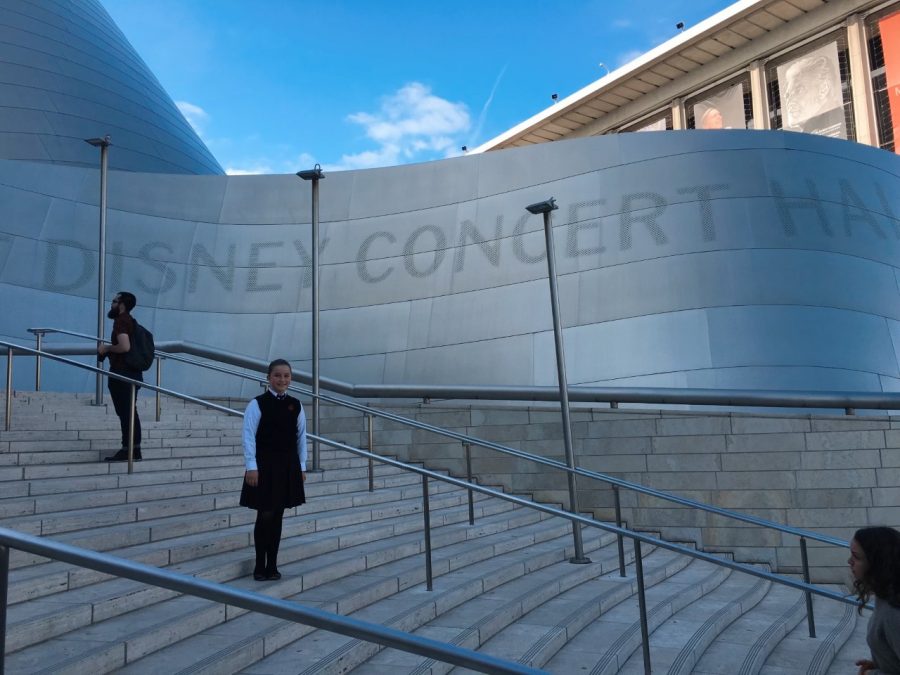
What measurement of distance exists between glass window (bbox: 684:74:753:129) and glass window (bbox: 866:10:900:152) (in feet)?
19.7

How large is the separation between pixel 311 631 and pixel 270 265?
39.0 feet

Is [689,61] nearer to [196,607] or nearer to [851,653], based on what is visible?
[851,653]

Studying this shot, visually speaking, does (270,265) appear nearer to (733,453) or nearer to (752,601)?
(733,453)

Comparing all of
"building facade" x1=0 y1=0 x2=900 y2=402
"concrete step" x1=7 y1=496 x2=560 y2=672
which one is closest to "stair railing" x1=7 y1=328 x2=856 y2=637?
"concrete step" x1=7 y1=496 x2=560 y2=672

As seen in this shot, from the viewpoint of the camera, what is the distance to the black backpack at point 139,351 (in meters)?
8.12

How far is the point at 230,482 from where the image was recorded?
7609mm

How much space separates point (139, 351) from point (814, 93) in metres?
39.4

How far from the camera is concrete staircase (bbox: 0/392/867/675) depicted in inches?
166

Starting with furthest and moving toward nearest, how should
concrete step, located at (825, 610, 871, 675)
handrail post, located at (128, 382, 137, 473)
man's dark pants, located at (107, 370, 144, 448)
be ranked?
man's dark pants, located at (107, 370, 144, 448) < handrail post, located at (128, 382, 137, 473) < concrete step, located at (825, 610, 871, 675)

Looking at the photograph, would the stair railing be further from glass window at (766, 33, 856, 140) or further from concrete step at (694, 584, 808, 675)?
glass window at (766, 33, 856, 140)

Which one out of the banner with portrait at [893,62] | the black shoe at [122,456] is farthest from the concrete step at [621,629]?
the banner with portrait at [893,62]

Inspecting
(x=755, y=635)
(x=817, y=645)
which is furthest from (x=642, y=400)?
(x=817, y=645)

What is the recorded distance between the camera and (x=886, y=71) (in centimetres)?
3678

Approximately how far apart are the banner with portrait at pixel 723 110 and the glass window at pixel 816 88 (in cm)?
167
